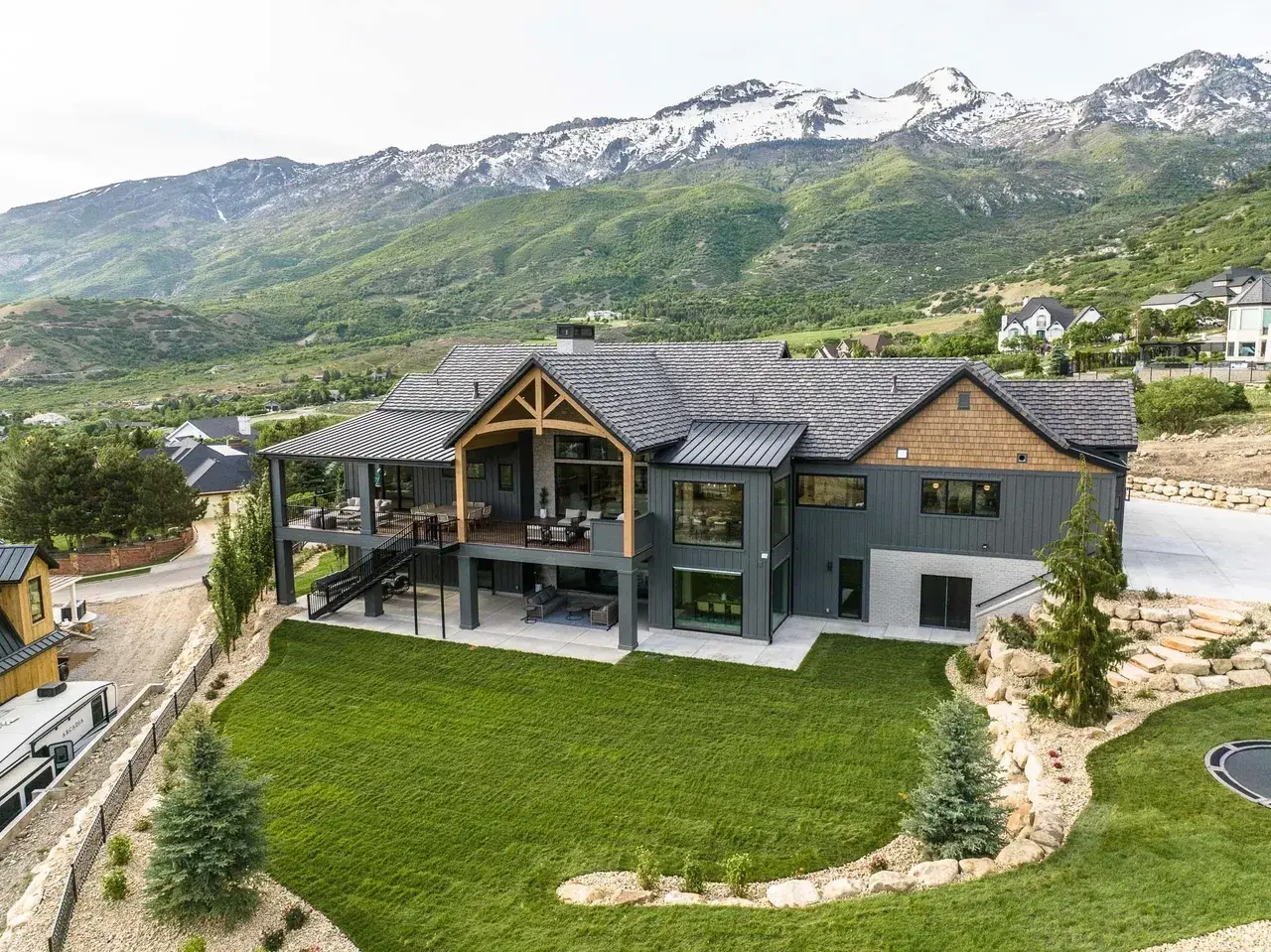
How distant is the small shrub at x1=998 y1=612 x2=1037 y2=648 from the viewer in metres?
16.1

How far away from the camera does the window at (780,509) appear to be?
1938cm

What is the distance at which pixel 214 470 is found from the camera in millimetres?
52969

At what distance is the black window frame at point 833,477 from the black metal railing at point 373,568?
9371mm

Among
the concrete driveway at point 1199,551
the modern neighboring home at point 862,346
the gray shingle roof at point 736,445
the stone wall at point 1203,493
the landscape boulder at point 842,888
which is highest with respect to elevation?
the modern neighboring home at point 862,346

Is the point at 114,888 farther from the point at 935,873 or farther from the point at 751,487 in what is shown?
the point at 751,487

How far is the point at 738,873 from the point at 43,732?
15062 millimetres

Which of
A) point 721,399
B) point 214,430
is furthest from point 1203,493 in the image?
point 214,430

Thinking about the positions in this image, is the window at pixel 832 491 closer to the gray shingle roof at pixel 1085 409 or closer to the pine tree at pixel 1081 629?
the gray shingle roof at pixel 1085 409

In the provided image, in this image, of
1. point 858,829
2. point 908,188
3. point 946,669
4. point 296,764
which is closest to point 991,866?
point 858,829

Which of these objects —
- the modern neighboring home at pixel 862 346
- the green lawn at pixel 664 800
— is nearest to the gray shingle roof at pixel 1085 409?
the green lawn at pixel 664 800

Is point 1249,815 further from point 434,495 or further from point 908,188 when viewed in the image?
point 908,188

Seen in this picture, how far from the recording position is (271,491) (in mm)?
23438

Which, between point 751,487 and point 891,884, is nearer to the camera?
point 891,884

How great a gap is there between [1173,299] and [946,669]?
73.0 m
